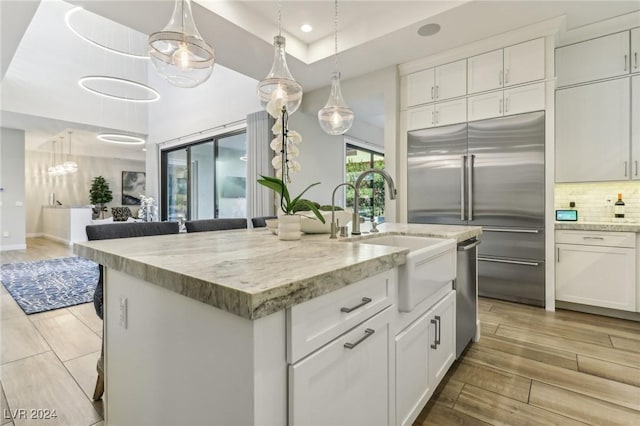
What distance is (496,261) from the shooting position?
3.37 m

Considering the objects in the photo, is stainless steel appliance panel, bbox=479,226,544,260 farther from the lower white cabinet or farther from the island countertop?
the island countertop

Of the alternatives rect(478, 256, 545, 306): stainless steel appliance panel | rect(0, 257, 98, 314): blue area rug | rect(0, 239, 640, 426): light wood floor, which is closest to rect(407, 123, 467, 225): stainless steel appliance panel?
rect(478, 256, 545, 306): stainless steel appliance panel

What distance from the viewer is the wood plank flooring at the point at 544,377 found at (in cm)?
156

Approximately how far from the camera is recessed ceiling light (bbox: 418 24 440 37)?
312 centimetres

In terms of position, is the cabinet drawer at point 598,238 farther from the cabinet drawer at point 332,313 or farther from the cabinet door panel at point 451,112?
the cabinet drawer at point 332,313

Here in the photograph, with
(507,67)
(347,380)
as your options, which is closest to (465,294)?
(347,380)

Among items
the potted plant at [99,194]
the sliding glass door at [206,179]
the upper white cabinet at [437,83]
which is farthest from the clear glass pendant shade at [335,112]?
the potted plant at [99,194]

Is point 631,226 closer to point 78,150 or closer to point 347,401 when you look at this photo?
point 347,401

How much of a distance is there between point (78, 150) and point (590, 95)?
13007 millimetres

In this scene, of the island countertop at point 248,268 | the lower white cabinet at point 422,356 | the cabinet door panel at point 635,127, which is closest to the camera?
the island countertop at point 248,268

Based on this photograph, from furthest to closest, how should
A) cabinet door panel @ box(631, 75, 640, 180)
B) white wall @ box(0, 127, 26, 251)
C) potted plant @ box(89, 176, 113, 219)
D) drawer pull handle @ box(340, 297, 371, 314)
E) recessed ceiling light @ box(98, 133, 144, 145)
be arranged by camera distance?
1. potted plant @ box(89, 176, 113, 219)
2. white wall @ box(0, 127, 26, 251)
3. recessed ceiling light @ box(98, 133, 144, 145)
4. cabinet door panel @ box(631, 75, 640, 180)
5. drawer pull handle @ box(340, 297, 371, 314)

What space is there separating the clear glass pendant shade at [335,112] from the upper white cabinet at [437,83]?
1.42 m

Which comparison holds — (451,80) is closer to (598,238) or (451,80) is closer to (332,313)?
(598,238)

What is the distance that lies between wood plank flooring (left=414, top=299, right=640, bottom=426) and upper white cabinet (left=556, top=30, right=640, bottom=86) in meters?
2.48
